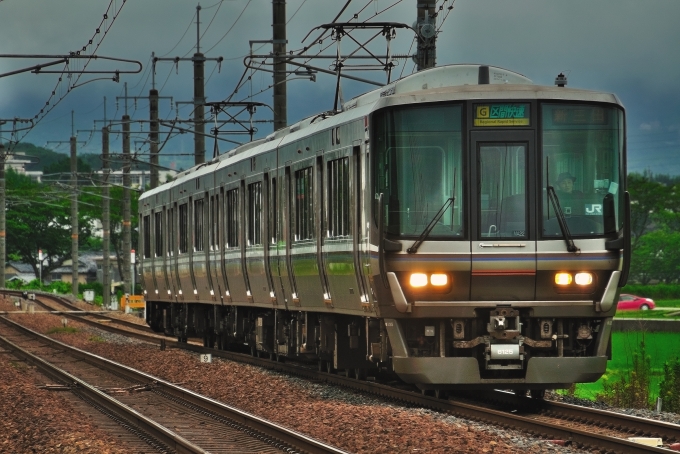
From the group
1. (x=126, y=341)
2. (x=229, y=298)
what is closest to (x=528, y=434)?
(x=229, y=298)

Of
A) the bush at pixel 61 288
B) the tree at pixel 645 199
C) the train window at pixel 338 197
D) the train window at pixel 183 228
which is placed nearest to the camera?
the train window at pixel 338 197

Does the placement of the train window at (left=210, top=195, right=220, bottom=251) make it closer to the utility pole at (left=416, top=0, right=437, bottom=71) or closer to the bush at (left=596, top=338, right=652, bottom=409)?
the utility pole at (left=416, top=0, right=437, bottom=71)

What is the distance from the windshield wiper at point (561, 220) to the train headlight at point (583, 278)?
0.96 feet

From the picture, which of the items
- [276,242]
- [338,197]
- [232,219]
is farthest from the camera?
[232,219]

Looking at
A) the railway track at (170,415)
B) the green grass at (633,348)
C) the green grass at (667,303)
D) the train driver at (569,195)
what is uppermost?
the train driver at (569,195)

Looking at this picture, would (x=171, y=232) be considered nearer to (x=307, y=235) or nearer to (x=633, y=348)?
(x=633, y=348)

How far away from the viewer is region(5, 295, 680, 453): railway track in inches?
447

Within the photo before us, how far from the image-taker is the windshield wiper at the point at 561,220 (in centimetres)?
1356

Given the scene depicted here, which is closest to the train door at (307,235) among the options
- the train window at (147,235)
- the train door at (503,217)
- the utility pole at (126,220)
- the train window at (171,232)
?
the train door at (503,217)

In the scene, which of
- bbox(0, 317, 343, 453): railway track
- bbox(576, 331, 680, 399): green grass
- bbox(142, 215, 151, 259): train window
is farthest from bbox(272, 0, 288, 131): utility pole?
bbox(576, 331, 680, 399): green grass

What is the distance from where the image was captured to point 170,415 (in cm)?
1527

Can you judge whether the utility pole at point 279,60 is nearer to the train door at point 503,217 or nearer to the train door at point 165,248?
the train door at point 165,248

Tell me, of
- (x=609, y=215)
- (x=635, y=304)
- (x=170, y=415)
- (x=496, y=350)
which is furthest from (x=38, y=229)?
(x=609, y=215)

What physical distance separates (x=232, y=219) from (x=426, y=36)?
474cm
